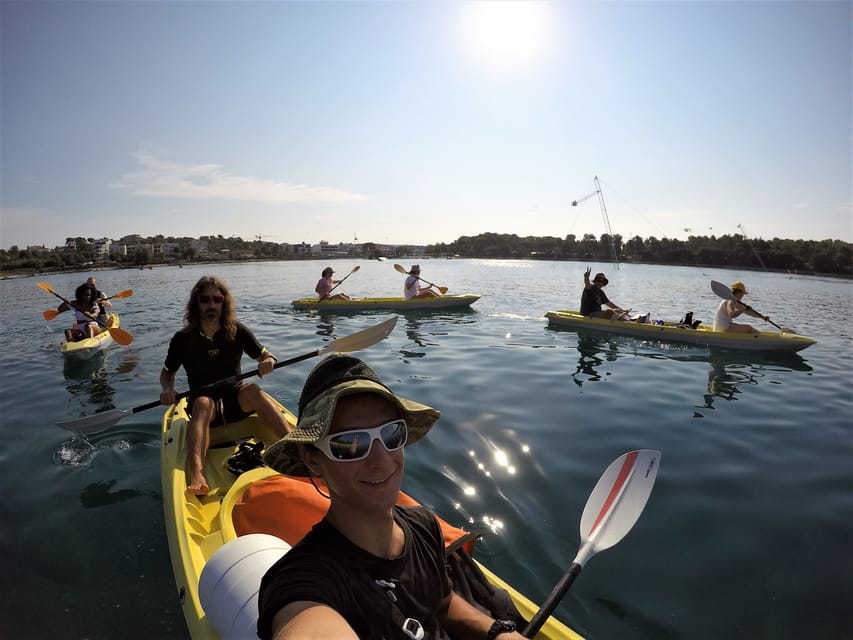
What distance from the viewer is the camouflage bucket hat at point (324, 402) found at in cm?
151

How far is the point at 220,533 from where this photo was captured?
3164mm

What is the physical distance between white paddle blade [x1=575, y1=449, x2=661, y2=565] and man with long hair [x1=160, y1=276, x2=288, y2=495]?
10.6 ft

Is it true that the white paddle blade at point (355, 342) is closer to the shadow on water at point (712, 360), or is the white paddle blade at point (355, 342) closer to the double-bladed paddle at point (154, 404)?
the double-bladed paddle at point (154, 404)

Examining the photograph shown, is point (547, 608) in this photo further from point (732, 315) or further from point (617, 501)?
point (732, 315)

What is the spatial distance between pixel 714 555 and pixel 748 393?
587cm

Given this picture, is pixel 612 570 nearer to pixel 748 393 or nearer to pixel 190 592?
pixel 190 592

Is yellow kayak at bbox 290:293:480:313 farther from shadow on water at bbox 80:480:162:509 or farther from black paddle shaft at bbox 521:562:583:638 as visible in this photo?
black paddle shaft at bbox 521:562:583:638

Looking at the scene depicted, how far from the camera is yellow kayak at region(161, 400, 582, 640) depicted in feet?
6.88

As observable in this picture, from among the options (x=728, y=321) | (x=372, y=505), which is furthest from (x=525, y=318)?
(x=372, y=505)

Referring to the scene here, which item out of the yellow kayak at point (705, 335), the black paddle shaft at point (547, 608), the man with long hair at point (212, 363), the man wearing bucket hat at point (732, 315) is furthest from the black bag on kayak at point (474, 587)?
the man wearing bucket hat at point (732, 315)

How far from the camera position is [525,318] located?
17.0 meters

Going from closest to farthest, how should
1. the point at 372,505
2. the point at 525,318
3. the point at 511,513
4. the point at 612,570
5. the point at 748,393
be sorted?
the point at 372,505 < the point at 612,570 < the point at 511,513 < the point at 748,393 < the point at 525,318

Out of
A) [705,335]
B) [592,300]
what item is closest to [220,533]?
[705,335]

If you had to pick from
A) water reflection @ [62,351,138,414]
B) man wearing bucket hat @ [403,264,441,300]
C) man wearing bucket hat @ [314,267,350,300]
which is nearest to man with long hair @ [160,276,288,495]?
water reflection @ [62,351,138,414]
